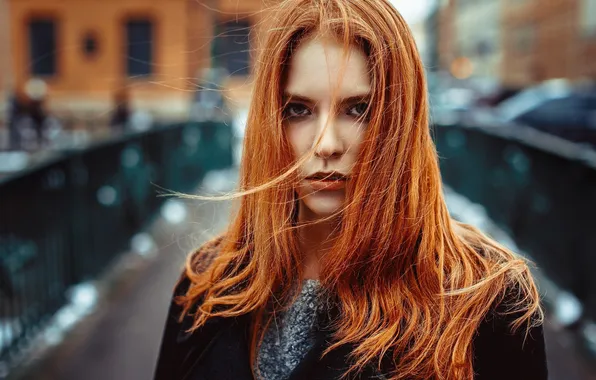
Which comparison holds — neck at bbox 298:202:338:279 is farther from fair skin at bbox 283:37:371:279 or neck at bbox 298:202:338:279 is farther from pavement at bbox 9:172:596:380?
pavement at bbox 9:172:596:380

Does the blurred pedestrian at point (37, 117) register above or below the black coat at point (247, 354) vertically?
below

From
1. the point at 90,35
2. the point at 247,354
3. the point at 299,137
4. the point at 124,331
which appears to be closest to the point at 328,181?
the point at 299,137

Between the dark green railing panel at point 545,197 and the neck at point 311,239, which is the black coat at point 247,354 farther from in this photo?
the dark green railing panel at point 545,197

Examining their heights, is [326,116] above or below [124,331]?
above

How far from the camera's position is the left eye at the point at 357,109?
1.57 m

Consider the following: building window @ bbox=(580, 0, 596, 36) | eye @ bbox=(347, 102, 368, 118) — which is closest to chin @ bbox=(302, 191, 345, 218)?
eye @ bbox=(347, 102, 368, 118)

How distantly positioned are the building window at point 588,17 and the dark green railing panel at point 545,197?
21397 mm

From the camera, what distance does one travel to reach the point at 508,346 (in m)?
1.48

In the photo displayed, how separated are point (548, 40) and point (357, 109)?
1514 inches

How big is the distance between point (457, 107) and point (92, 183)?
81.3 ft

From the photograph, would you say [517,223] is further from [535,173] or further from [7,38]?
[7,38]

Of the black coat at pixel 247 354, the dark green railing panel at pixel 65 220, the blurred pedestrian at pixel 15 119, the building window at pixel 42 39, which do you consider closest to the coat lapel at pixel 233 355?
the black coat at pixel 247 354

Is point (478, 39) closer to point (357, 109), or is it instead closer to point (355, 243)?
point (357, 109)

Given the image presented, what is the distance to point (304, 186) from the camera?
1.59 metres
